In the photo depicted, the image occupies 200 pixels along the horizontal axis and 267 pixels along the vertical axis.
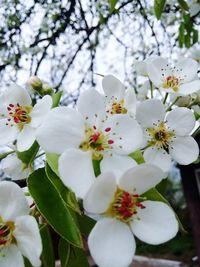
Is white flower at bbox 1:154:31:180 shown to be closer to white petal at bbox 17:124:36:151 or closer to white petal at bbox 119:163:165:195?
white petal at bbox 17:124:36:151

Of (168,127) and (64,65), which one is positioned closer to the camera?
(168,127)

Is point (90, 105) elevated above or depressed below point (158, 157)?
above

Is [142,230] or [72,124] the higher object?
[72,124]

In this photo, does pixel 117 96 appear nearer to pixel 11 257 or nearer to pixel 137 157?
pixel 137 157

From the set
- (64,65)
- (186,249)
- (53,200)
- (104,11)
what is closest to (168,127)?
(53,200)

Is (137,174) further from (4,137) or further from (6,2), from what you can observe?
(6,2)

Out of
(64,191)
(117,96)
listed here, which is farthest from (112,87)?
(64,191)
